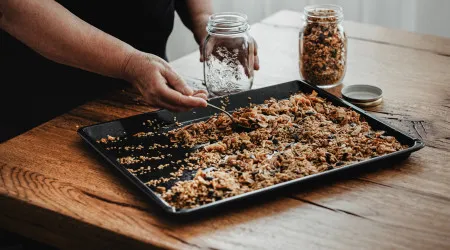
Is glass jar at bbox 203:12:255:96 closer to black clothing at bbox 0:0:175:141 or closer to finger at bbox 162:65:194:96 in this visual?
finger at bbox 162:65:194:96

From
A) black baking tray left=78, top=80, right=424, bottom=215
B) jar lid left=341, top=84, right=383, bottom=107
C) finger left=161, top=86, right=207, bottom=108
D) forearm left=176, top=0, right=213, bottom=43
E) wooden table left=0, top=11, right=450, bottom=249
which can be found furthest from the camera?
forearm left=176, top=0, right=213, bottom=43

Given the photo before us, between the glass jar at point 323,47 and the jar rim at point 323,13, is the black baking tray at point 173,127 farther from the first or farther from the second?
the jar rim at point 323,13

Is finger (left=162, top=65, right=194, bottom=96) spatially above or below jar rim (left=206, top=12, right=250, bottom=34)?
below

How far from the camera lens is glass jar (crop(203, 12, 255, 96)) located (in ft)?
5.13

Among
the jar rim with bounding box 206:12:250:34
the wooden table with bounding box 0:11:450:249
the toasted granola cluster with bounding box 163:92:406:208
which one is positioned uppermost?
the jar rim with bounding box 206:12:250:34

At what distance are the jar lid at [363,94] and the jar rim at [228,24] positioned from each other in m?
0.31

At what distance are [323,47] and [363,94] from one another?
0.16m

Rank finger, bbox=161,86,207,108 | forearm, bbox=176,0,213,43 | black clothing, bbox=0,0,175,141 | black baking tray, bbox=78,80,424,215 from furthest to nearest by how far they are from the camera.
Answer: forearm, bbox=176,0,213,43, black clothing, bbox=0,0,175,141, finger, bbox=161,86,207,108, black baking tray, bbox=78,80,424,215

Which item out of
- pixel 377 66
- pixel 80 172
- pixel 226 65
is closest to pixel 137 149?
pixel 80 172

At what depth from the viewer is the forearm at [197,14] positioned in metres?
1.98

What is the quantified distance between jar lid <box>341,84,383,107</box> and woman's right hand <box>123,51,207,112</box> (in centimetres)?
40

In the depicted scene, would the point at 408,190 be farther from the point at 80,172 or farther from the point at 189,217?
the point at 80,172

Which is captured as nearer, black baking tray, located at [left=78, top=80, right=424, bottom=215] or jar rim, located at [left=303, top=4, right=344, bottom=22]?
black baking tray, located at [left=78, top=80, right=424, bottom=215]

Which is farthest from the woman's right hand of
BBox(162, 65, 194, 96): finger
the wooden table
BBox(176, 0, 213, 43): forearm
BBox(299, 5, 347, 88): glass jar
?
BBox(176, 0, 213, 43): forearm
